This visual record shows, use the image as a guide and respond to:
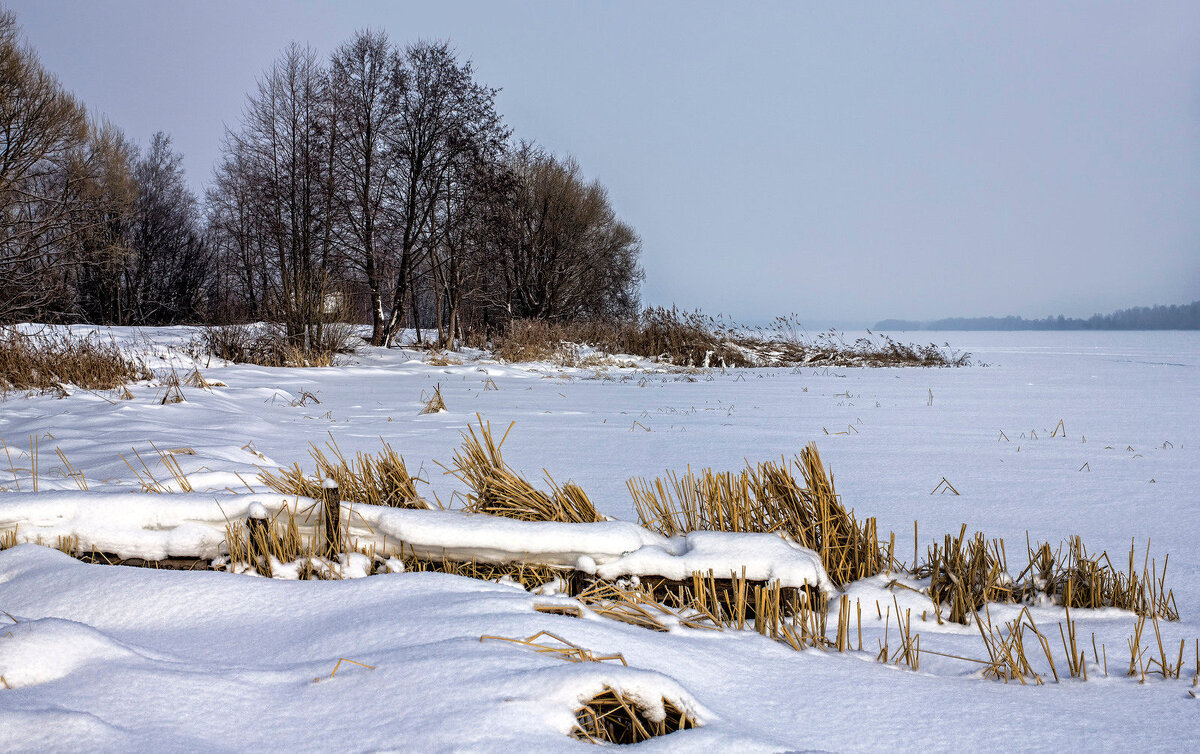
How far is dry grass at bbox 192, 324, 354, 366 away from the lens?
39.4 ft

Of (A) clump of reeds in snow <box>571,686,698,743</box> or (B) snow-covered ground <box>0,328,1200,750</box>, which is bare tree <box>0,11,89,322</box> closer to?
(B) snow-covered ground <box>0,328,1200,750</box>

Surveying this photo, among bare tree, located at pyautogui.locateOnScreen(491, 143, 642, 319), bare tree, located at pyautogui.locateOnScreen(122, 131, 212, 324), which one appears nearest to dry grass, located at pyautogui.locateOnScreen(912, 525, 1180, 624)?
bare tree, located at pyautogui.locateOnScreen(491, 143, 642, 319)

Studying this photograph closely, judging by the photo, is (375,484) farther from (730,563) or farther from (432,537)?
(730,563)

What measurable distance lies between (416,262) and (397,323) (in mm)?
2364

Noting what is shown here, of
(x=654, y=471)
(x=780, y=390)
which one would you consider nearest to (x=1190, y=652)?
(x=654, y=471)

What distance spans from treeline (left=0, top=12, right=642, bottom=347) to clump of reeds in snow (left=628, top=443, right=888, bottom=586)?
40.7ft

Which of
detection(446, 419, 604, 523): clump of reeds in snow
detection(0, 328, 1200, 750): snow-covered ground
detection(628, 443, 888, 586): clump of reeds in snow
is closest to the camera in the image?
detection(0, 328, 1200, 750): snow-covered ground

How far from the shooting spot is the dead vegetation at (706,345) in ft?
52.1

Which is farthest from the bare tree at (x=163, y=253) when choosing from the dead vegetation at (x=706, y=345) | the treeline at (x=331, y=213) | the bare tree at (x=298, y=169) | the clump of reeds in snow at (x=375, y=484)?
the clump of reeds in snow at (x=375, y=484)

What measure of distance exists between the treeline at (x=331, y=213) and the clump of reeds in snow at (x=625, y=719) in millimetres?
13290

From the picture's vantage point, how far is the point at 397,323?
19844 mm

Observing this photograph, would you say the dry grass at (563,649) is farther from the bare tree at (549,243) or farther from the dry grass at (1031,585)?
the bare tree at (549,243)

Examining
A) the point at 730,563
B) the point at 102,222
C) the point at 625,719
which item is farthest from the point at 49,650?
the point at 102,222

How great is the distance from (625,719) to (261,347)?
13387 mm
